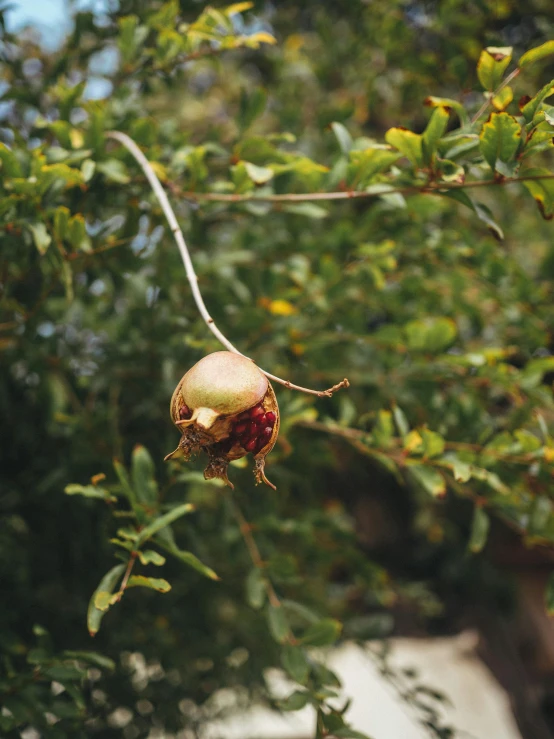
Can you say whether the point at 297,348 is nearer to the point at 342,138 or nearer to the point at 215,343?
the point at 215,343

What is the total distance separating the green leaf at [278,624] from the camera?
114cm

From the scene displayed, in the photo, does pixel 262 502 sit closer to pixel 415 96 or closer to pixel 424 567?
pixel 415 96

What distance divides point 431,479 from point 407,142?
61 centimetres

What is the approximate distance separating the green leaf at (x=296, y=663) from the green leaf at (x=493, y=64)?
107 centimetres

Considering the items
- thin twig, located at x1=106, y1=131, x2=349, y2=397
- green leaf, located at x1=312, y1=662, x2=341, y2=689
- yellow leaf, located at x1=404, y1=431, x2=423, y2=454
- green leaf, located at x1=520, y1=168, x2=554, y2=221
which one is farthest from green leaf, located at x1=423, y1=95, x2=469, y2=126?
green leaf, located at x1=312, y1=662, x2=341, y2=689

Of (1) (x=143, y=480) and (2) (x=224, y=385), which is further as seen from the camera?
(1) (x=143, y=480)

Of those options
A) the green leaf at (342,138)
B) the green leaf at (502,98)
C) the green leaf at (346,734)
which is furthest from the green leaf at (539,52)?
the green leaf at (346,734)

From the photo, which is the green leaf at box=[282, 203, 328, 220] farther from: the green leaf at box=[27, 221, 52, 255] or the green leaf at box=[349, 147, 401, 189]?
the green leaf at box=[27, 221, 52, 255]

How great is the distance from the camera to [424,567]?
139 inches

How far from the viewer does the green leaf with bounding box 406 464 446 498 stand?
1.09m

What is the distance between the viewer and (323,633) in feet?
3.75

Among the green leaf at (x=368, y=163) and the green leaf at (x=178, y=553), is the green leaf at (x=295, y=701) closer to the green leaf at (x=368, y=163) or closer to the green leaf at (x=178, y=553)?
the green leaf at (x=178, y=553)

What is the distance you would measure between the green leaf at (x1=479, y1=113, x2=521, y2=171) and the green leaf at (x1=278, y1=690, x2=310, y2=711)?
3.08 ft

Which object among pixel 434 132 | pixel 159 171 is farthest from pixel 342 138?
pixel 159 171
